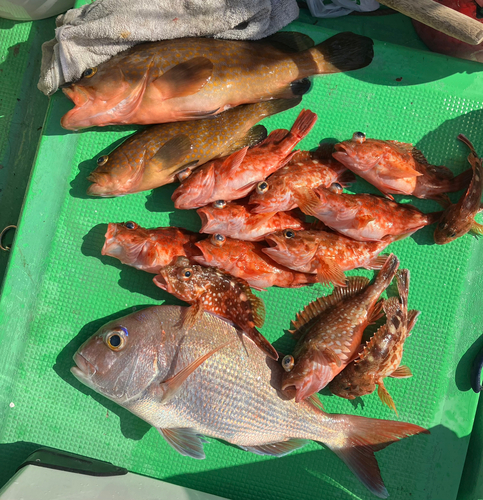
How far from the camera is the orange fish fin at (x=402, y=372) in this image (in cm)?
317

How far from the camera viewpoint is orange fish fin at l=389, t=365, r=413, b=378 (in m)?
3.17

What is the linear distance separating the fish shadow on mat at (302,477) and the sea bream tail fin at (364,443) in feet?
0.47

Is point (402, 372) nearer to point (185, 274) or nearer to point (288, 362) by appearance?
point (288, 362)

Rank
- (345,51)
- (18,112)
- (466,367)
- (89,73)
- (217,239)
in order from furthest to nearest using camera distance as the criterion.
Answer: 1. (18,112)
2. (466,367)
3. (345,51)
4. (217,239)
5. (89,73)

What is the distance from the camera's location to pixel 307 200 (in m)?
2.95

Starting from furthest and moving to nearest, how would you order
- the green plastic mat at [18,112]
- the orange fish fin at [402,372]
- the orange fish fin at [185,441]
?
the green plastic mat at [18,112]
the orange fish fin at [402,372]
the orange fish fin at [185,441]

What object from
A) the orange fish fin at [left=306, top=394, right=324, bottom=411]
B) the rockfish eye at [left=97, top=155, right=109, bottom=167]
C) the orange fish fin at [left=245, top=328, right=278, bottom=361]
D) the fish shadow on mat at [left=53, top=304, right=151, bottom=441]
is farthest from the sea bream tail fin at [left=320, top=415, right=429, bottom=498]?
the rockfish eye at [left=97, top=155, right=109, bottom=167]

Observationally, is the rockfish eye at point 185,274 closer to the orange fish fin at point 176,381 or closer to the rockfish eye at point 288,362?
the orange fish fin at point 176,381

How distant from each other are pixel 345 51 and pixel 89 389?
9.80ft

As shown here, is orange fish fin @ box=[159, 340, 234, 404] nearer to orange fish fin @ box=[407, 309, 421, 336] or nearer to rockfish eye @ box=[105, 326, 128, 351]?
rockfish eye @ box=[105, 326, 128, 351]

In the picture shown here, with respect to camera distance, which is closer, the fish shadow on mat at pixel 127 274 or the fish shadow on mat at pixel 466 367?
the fish shadow on mat at pixel 127 274

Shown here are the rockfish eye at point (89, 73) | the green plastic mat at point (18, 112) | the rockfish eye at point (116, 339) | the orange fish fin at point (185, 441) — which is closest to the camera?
the rockfish eye at point (89, 73)

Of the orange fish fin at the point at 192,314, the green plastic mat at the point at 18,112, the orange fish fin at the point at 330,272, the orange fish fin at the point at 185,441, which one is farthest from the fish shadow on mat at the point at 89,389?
the orange fish fin at the point at 330,272

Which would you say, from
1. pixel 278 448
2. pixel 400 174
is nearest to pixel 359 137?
pixel 400 174
